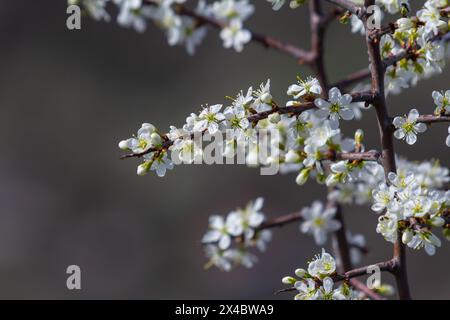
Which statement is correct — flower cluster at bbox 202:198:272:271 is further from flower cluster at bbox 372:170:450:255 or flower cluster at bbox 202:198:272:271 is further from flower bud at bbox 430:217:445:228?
flower bud at bbox 430:217:445:228

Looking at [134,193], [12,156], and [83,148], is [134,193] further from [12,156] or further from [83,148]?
[12,156]

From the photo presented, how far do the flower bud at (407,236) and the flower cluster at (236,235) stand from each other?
864mm

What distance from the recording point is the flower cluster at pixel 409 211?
1847 millimetres

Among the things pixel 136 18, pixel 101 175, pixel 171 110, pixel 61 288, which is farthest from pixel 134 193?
pixel 136 18

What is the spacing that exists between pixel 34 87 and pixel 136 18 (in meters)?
6.48

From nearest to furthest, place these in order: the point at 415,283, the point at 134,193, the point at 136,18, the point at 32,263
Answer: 1. the point at 136,18
2. the point at 415,283
3. the point at 32,263
4. the point at 134,193

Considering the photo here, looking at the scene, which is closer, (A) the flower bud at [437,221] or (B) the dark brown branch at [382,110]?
(A) the flower bud at [437,221]

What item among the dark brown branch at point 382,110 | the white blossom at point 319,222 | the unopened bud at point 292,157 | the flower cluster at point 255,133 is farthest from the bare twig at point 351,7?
the white blossom at point 319,222

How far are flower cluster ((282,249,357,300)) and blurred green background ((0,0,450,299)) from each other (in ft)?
14.6

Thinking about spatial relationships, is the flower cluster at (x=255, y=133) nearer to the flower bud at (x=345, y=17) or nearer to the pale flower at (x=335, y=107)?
the pale flower at (x=335, y=107)

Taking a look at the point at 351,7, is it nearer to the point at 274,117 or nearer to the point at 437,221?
the point at 274,117

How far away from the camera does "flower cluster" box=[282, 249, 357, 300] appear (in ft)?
6.29

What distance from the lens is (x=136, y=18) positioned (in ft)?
8.93

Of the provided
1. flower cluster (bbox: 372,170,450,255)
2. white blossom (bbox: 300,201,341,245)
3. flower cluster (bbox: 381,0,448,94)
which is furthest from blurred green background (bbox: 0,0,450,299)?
flower cluster (bbox: 372,170,450,255)
